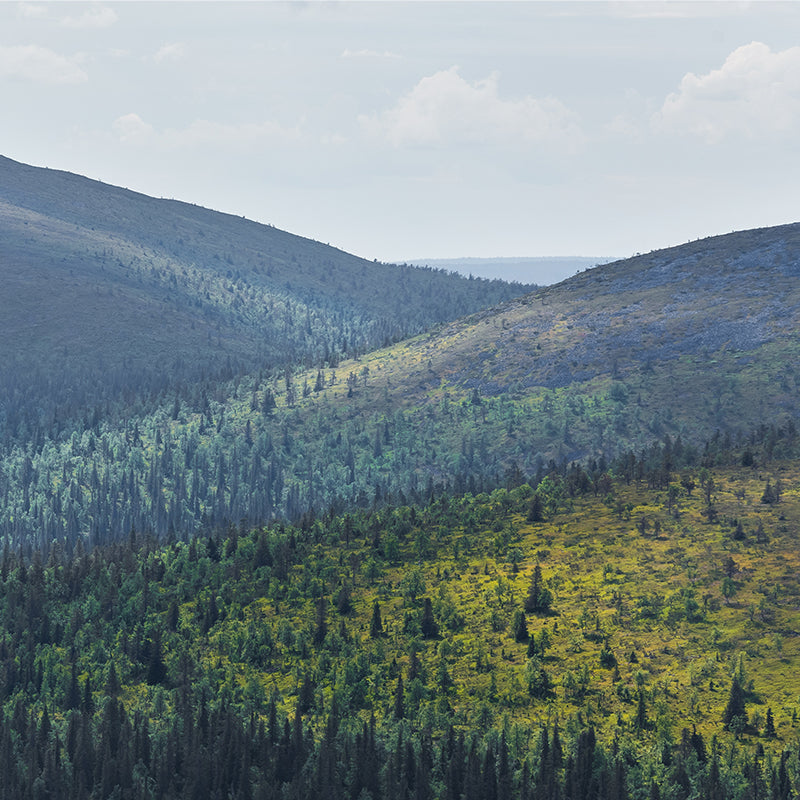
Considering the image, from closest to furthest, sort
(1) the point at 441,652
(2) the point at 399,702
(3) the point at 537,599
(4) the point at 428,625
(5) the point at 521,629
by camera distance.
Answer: (2) the point at 399,702
(1) the point at 441,652
(5) the point at 521,629
(4) the point at 428,625
(3) the point at 537,599

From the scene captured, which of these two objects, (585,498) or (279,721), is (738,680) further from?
(585,498)

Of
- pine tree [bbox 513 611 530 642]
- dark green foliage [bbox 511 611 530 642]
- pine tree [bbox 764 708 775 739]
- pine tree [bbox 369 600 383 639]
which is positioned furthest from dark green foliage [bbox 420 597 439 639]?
pine tree [bbox 764 708 775 739]

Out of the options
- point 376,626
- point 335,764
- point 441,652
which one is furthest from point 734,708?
point 376,626

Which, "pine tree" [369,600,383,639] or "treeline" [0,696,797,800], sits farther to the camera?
"pine tree" [369,600,383,639]

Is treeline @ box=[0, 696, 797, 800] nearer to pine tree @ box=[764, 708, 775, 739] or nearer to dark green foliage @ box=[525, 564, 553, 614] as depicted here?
pine tree @ box=[764, 708, 775, 739]

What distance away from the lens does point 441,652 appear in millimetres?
123125

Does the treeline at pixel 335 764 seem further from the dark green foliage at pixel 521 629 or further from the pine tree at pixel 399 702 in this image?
the dark green foliage at pixel 521 629

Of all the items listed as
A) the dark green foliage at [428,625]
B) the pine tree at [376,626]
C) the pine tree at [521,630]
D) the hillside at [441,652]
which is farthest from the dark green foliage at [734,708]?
the pine tree at [376,626]

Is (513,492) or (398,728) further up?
(513,492)

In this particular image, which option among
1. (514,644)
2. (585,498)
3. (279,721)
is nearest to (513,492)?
(585,498)

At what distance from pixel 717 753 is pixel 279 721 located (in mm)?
37663

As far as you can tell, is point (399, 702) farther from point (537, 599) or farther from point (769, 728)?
point (769, 728)

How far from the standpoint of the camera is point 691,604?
123 metres

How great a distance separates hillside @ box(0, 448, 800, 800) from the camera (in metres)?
100
